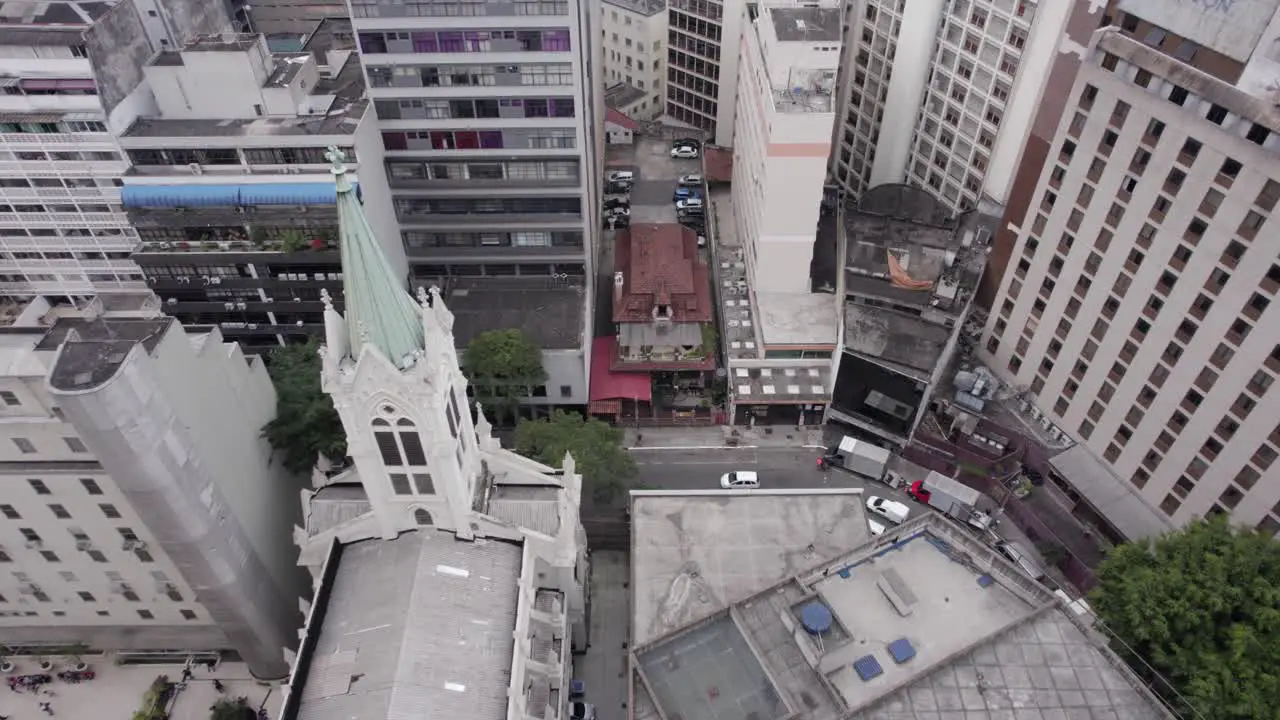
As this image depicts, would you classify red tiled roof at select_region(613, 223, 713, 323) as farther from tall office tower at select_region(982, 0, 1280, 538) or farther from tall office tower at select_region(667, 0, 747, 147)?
tall office tower at select_region(982, 0, 1280, 538)

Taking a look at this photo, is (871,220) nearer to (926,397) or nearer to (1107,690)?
(926,397)

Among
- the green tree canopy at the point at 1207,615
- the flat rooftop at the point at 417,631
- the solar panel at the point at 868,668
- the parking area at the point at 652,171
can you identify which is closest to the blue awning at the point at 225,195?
the flat rooftop at the point at 417,631

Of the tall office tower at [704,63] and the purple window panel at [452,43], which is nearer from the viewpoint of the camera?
the purple window panel at [452,43]

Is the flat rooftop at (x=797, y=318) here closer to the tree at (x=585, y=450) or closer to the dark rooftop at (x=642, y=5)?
the tree at (x=585, y=450)

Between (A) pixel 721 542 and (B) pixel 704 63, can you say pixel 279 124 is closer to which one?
(A) pixel 721 542

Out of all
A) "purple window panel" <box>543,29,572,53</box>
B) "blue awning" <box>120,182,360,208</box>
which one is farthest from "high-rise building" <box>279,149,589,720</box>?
"purple window panel" <box>543,29,572,53</box>

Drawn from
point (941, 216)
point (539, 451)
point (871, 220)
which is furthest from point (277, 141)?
point (941, 216)
